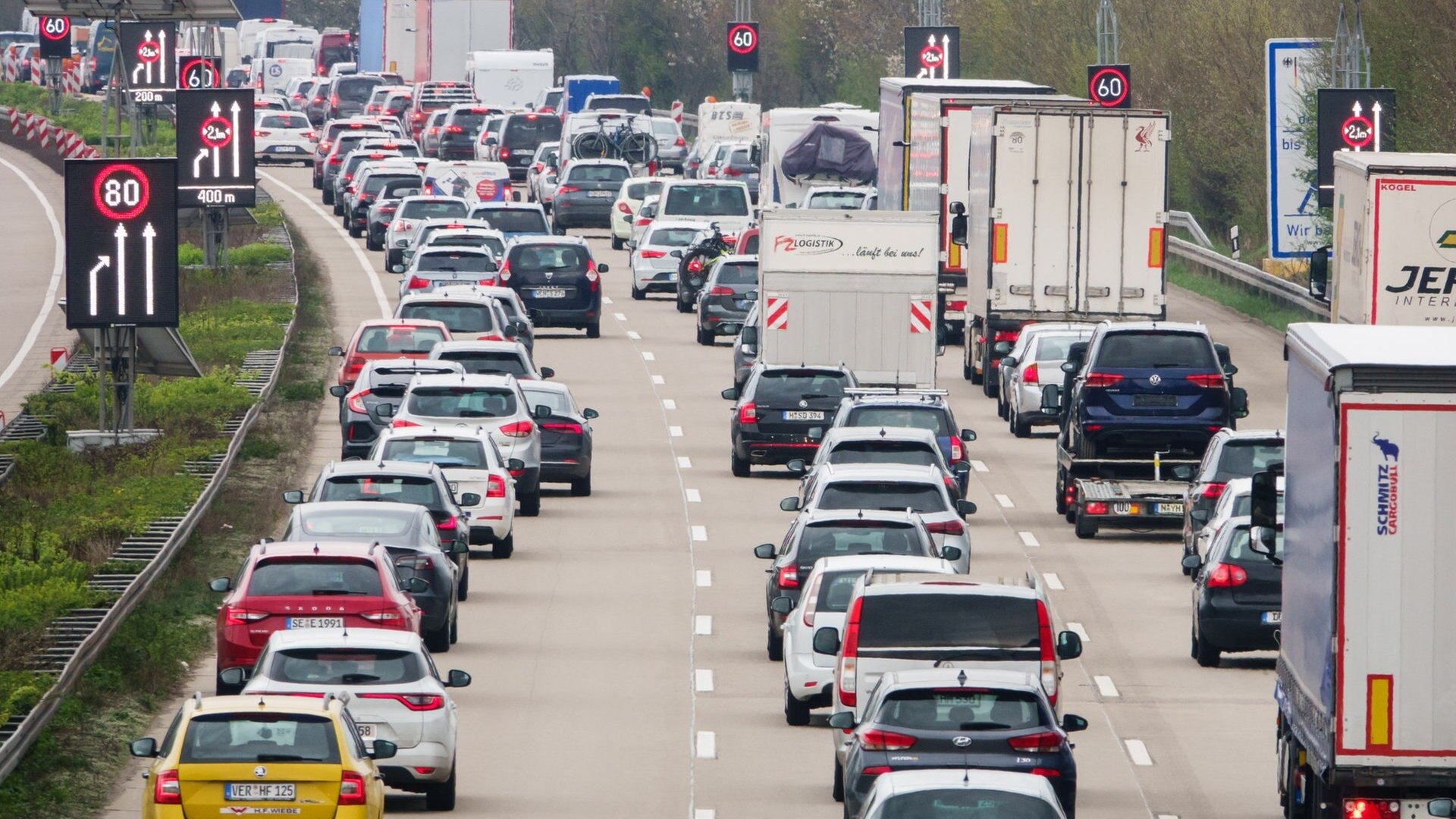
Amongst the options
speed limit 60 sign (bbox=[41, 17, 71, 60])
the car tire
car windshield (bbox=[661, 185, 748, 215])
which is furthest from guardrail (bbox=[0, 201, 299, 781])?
speed limit 60 sign (bbox=[41, 17, 71, 60])

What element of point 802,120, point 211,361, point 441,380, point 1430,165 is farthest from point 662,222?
point 1430,165

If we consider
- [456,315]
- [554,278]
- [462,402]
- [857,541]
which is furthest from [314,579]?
[554,278]

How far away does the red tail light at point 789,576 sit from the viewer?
2330 cm

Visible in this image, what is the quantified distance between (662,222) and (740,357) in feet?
46.6

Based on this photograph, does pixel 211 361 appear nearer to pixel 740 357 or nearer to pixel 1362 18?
pixel 740 357

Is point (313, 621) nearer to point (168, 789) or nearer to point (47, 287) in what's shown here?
point (168, 789)

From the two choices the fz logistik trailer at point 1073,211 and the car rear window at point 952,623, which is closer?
the car rear window at point 952,623

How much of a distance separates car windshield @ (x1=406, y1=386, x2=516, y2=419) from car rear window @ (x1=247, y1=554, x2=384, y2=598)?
10145 millimetres

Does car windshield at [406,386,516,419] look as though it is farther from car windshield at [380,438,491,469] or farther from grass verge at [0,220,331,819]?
car windshield at [380,438,491,469]

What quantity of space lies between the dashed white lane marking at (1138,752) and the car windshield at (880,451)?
772 cm

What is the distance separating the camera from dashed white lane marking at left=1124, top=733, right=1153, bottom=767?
20.7m

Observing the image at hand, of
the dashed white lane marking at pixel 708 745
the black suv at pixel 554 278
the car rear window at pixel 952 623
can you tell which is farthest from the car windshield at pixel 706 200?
the car rear window at pixel 952 623

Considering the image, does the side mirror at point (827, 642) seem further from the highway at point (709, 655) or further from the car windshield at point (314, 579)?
the car windshield at point (314, 579)

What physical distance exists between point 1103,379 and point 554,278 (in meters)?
18.1
